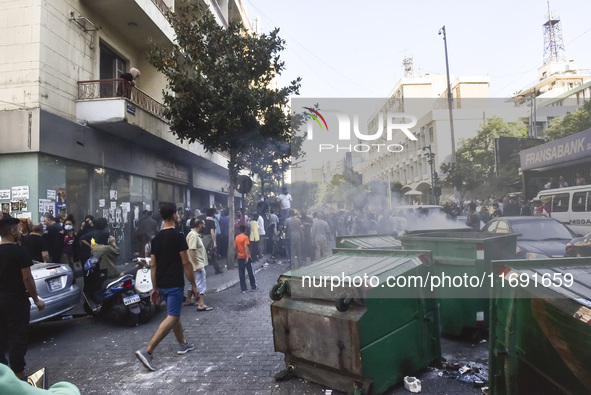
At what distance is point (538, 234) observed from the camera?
7.79m

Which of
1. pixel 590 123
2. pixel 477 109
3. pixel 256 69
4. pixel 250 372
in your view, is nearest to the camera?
pixel 250 372

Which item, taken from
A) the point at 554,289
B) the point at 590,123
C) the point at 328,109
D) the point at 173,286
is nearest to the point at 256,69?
the point at 328,109

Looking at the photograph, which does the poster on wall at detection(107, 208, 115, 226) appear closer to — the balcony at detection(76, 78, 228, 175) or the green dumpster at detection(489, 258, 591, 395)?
the balcony at detection(76, 78, 228, 175)

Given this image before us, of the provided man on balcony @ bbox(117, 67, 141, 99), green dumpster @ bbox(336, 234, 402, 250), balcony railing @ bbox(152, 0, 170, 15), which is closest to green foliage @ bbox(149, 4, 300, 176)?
man on balcony @ bbox(117, 67, 141, 99)

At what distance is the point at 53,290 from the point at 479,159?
99.5 feet

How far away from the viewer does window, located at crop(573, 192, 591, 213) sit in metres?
11.1

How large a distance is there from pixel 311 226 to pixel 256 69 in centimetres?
492

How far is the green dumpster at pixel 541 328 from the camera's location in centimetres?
224

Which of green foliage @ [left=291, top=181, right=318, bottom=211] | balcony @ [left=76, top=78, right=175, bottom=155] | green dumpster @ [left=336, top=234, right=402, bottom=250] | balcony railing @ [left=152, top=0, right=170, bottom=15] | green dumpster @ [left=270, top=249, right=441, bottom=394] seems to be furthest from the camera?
balcony railing @ [left=152, top=0, right=170, bottom=15]

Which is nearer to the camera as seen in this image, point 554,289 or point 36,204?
point 554,289

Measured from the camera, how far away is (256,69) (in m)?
11.0

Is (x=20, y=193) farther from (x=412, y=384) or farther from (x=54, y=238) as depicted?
(x=412, y=384)

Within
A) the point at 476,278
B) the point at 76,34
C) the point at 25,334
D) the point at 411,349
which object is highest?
the point at 76,34

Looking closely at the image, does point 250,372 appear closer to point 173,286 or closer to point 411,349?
point 173,286
